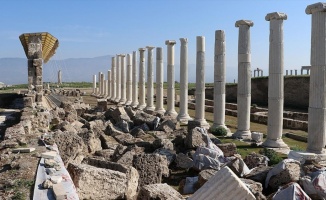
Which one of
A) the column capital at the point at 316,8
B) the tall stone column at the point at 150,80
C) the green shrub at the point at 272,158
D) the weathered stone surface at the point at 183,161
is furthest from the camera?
the tall stone column at the point at 150,80

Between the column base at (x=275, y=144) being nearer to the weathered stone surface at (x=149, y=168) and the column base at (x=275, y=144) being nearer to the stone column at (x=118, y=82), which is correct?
the weathered stone surface at (x=149, y=168)

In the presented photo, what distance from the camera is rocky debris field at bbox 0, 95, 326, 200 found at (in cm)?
666

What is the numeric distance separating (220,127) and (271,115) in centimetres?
340

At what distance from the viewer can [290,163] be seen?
9594 mm

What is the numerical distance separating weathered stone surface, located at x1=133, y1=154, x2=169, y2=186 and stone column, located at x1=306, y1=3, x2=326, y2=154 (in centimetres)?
635

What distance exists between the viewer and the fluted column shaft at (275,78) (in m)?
15.6

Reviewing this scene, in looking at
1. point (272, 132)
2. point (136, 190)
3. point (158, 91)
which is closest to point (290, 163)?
point (136, 190)

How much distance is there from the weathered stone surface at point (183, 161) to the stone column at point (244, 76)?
6315 millimetres

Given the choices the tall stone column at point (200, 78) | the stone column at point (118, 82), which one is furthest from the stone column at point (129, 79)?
the tall stone column at point (200, 78)

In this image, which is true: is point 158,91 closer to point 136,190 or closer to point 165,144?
point 165,144

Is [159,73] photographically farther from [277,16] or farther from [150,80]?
[277,16]

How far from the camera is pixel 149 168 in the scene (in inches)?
399

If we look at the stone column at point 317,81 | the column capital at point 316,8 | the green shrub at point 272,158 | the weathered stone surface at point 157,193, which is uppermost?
the column capital at point 316,8

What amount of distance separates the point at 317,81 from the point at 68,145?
8846 mm
